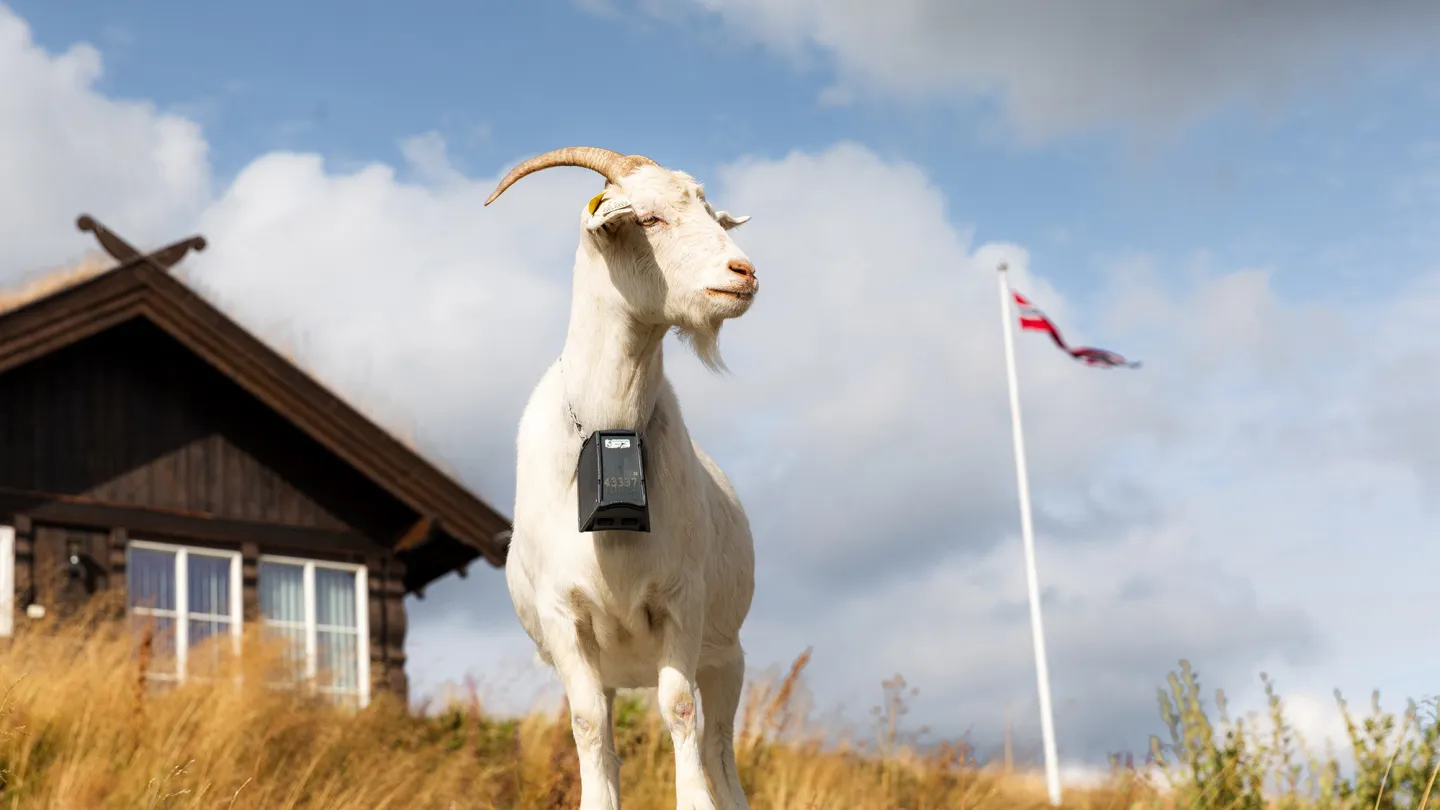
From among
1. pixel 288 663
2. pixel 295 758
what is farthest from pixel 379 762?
pixel 288 663

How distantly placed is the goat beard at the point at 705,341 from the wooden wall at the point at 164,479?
1226cm

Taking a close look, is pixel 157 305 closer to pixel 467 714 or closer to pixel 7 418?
pixel 7 418

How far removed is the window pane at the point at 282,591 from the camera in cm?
1752

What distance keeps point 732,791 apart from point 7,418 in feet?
43.0

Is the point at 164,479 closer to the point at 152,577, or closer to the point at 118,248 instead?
the point at 152,577

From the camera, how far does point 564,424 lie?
5.14 meters

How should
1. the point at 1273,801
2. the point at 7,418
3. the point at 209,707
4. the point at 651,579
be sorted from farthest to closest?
the point at 7,418
the point at 209,707
the point at 1273,801
the point at 651,579

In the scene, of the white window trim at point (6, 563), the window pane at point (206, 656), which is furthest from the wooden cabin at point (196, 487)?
the window pane at point (206, 656)

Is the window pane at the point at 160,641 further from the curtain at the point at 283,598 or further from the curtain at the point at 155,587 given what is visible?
the curtain at the point at 283,598

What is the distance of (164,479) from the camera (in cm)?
1723

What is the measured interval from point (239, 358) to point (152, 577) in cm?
→ 261

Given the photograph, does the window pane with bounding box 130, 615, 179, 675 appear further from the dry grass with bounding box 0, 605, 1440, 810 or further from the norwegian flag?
the norwegian flag

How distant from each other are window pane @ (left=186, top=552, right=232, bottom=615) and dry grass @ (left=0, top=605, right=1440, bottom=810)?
12.4 feet

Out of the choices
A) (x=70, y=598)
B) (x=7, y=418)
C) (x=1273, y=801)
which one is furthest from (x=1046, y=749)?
(x=7, y=418)
